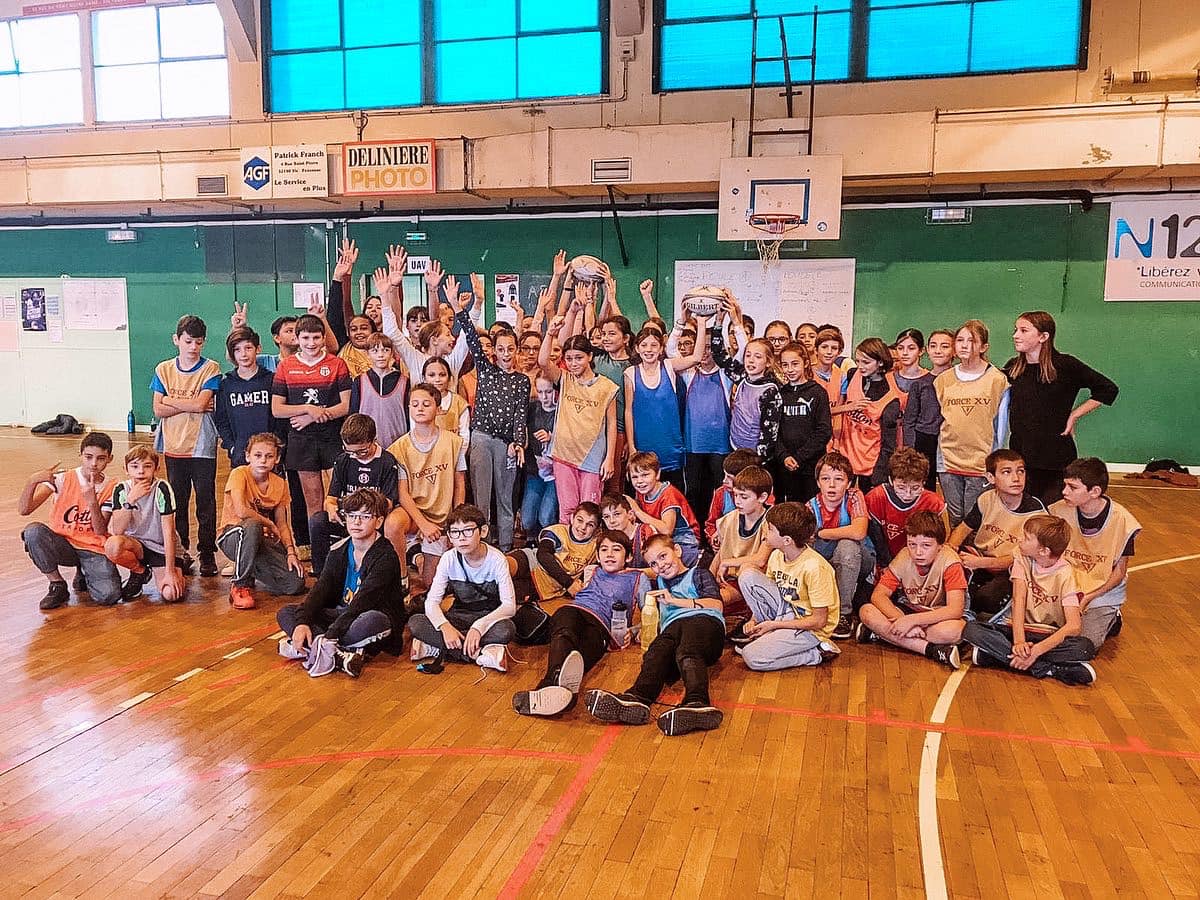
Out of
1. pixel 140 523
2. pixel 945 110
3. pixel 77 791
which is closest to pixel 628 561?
pixel 77 791

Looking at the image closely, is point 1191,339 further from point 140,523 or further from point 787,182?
point 140,523

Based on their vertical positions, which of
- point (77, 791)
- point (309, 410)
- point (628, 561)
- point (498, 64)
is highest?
point (498, 64)

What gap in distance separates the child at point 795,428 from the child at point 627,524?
116 cm

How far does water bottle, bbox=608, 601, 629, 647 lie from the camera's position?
4.74 meters

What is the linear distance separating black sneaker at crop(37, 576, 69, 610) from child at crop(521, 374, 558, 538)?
2833 millimetres

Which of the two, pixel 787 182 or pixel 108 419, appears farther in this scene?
pixel 108 419

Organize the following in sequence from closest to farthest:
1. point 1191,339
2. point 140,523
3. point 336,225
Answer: point 140,523, point 1191,339, point 336,225

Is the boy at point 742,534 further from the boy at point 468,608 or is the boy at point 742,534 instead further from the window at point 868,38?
the window at point 868,38

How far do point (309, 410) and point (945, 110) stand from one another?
24.5 ft

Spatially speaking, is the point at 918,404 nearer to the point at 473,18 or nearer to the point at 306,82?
the point at 473,18

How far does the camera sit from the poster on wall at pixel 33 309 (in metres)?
13.9

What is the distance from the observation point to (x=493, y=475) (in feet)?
20.2

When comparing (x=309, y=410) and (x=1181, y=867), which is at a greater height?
(x=309, y=410)

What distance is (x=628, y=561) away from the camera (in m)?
4.94
